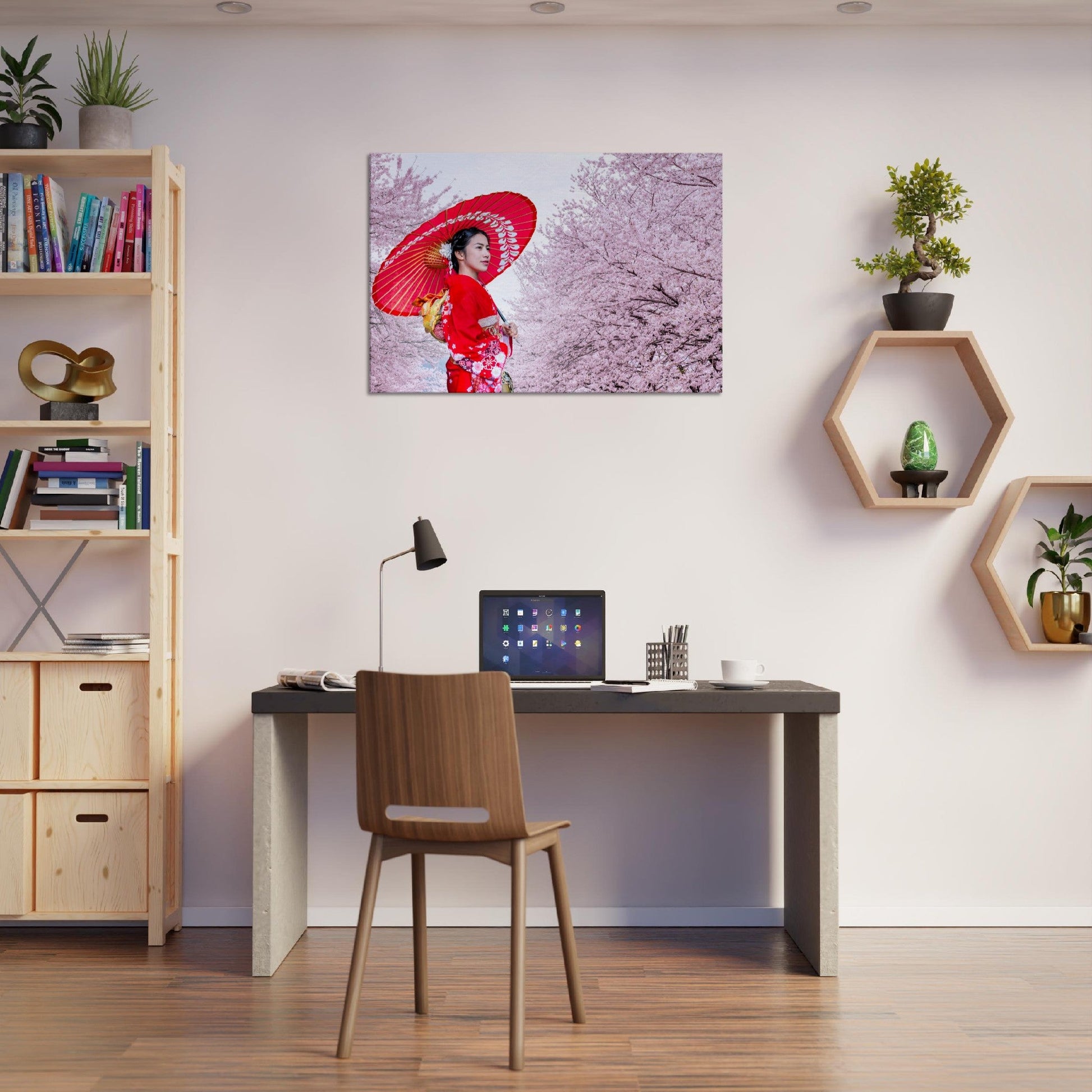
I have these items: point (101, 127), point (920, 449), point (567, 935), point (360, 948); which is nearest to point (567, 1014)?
point (567, 935)

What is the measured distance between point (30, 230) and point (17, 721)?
1.51 m

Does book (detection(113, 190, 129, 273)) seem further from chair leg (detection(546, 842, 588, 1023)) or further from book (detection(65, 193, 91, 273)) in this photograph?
chair leg (detection(546, 842, 588, 1023))

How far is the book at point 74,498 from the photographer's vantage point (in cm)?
346

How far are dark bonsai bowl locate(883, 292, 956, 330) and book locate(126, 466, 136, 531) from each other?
95.6 inches

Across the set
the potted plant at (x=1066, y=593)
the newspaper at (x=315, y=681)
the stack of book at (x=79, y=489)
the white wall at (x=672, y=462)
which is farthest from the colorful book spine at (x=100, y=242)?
the potted plant at (x=1066, y=593)

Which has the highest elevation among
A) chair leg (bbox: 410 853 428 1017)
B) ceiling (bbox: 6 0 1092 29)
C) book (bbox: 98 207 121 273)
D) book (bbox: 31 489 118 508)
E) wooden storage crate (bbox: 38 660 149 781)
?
ceiling (bbox: 6 0 1092 29)

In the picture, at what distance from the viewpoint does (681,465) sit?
3.68 metres

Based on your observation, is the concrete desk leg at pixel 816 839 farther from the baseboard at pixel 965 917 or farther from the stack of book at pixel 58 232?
the stack of book at pixel 58 232

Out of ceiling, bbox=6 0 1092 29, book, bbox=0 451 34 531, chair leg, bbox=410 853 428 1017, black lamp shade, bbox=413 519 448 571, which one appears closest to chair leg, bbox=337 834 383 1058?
chair leg, bbox=410 853 428 1017

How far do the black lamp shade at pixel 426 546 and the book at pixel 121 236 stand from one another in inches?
49.0

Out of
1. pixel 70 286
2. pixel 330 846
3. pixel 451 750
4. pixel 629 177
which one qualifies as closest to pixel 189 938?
pixel 330 846

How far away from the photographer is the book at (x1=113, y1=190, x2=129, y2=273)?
11.4ft

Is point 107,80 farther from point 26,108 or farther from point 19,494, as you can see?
point 19,494

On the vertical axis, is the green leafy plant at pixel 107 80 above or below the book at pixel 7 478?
above
